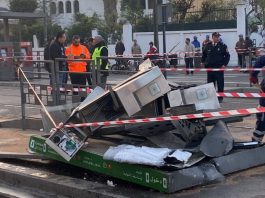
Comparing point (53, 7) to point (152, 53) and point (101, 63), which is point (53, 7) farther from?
point (101, 63)

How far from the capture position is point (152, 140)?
22.4 ft

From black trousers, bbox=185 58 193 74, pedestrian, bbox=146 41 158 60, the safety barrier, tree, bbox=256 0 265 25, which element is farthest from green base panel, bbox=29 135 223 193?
Result: tree, bbox=256 0 265 25

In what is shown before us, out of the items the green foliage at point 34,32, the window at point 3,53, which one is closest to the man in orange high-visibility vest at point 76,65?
the window at point 3,53

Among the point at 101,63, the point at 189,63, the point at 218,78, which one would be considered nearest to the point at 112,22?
the point at 189,63

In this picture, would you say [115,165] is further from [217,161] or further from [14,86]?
[14,86]

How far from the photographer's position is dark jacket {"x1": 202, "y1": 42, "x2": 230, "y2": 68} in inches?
524

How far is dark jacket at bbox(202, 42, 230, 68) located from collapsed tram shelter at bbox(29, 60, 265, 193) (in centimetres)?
606

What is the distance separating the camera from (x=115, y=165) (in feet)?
21.2

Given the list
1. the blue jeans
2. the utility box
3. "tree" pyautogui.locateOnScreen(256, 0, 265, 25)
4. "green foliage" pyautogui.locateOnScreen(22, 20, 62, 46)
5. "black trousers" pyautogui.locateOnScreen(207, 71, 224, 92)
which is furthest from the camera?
"green foliage" pyautogui.locateOnScreen(22, 20, 62, 46)

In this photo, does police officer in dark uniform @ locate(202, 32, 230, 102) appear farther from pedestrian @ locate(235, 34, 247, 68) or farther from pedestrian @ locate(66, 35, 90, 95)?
pedestrian @ locate(235, 34, 247, 68)

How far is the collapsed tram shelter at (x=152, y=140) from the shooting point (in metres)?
6.16

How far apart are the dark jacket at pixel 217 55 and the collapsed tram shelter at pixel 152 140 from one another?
606cm

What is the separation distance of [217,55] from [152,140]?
6.93 meters

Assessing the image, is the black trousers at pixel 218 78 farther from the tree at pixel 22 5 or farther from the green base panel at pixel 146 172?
the tree at pixel 22 5
